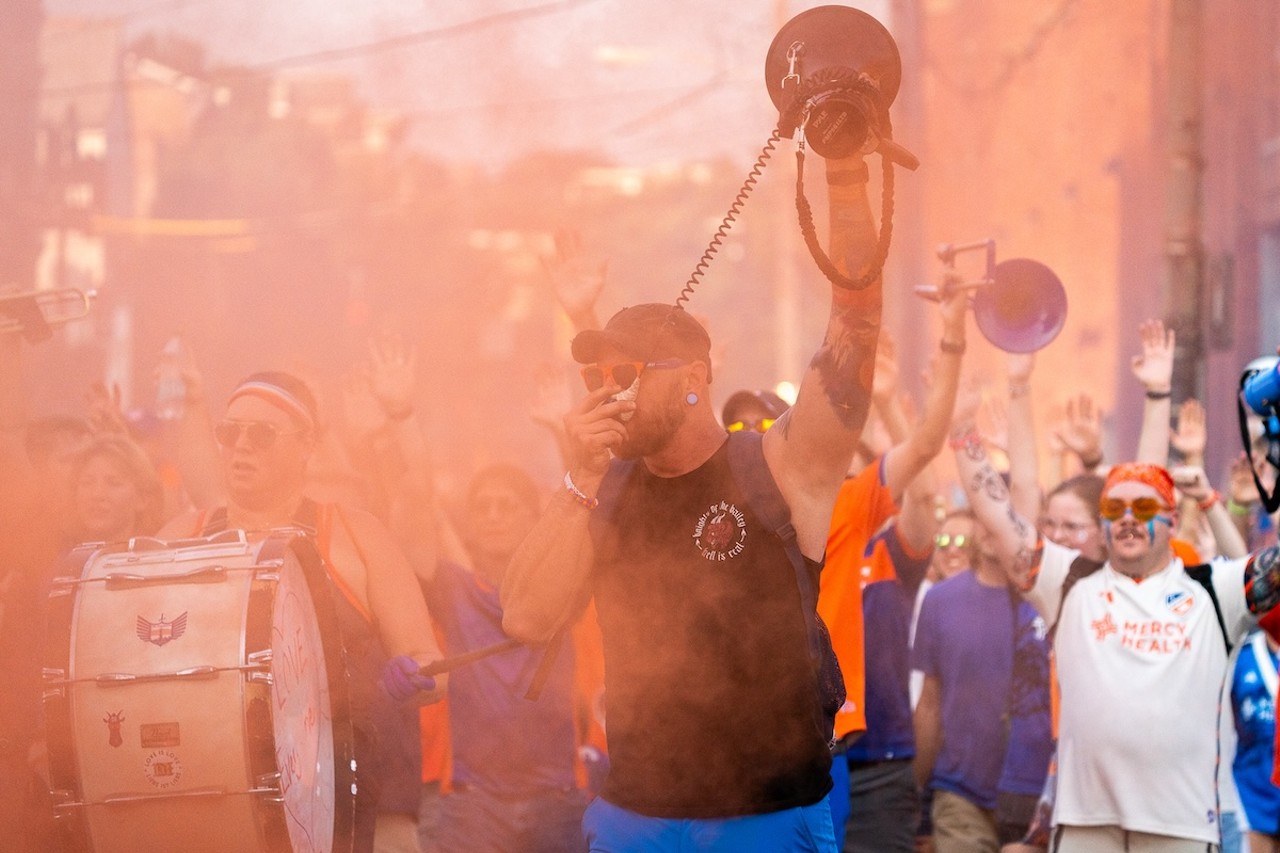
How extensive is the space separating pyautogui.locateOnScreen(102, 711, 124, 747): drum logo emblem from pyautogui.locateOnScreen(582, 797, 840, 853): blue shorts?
117cm

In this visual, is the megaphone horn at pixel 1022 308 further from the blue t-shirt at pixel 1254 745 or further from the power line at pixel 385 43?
the power line at pixel 385 43

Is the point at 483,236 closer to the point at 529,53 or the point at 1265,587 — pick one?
the point at 529,53

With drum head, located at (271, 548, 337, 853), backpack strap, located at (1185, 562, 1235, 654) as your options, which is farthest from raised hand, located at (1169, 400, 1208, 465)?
drum head, located at (271, 548, 337, 853)

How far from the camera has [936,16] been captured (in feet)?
63.4

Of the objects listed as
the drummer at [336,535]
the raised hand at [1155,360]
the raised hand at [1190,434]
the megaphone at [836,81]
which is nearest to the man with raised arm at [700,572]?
the megaphone at [836,81]

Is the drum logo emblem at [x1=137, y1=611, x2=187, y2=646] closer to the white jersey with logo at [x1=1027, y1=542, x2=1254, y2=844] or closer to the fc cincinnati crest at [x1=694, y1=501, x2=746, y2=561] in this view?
the fc cincinnati crest at [x1=694, y1=501, x2=746, y2=561]

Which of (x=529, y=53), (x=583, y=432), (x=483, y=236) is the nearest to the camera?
(x=583, y=432)

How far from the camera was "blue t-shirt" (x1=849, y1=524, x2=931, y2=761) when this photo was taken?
16.8 feet

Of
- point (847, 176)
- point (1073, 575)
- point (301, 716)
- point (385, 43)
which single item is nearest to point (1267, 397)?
point (847, 176)

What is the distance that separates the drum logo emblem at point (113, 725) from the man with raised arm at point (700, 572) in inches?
37.2

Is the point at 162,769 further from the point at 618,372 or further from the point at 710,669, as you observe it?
the point at 618,372

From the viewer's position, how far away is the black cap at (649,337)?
342cm

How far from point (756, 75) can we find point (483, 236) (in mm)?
11717

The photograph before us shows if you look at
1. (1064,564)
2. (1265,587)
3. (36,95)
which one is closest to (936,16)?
(36,95)
